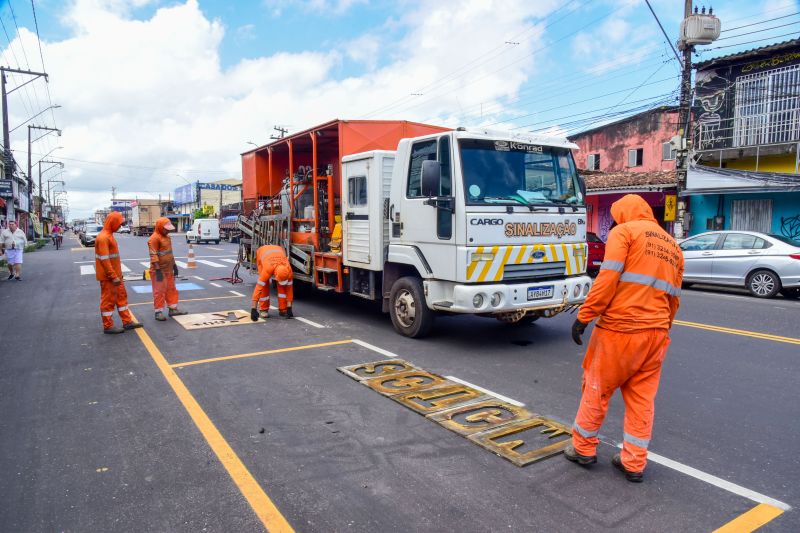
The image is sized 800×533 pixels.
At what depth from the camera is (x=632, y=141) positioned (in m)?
27.2

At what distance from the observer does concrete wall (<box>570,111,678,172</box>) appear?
25.6 m

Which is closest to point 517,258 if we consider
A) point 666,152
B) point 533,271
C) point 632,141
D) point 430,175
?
point 533,271

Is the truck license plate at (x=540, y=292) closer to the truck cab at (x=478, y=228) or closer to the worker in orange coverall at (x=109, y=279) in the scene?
the truck cab at (x=478, y=228)

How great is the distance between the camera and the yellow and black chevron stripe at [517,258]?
258 inches

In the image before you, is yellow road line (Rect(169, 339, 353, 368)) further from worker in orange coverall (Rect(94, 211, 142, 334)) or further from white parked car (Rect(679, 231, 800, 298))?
white parked car (Rect(679, 231, 800, 298))

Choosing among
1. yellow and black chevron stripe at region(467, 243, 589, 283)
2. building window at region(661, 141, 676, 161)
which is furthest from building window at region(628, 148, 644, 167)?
yellow and black chevron stripe at region(467, 243, 589, 283)

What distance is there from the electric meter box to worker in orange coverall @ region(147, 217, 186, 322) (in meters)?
16.0

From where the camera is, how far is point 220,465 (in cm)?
376

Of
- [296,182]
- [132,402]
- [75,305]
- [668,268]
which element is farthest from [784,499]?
[75,305]

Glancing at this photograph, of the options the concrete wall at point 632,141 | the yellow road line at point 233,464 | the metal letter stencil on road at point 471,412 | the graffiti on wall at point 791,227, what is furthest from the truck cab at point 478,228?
the concrete wall at point 632,141

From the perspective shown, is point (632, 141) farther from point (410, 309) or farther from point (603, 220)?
point (410, 309)

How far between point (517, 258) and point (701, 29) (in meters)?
14.3

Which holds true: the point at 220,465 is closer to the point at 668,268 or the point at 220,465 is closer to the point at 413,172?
the point at 668,268

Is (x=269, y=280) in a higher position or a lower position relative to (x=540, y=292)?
lower
